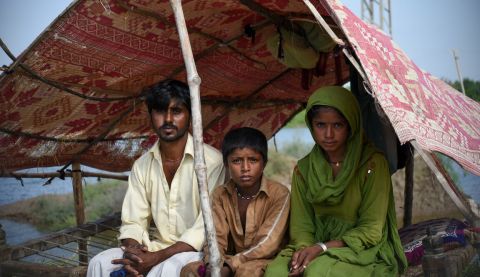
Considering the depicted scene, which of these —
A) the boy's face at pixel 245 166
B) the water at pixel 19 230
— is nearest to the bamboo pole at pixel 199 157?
the boy's face at pixel 245 166

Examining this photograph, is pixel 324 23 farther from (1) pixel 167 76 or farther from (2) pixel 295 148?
(2) pixel 295 148

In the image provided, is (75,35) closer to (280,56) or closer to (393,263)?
(280,56)

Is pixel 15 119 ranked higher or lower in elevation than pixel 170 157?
higher

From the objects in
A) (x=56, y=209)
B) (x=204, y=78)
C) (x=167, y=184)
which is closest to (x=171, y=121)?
(x=167, y=184)

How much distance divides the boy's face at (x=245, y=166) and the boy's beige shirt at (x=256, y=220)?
9 cm

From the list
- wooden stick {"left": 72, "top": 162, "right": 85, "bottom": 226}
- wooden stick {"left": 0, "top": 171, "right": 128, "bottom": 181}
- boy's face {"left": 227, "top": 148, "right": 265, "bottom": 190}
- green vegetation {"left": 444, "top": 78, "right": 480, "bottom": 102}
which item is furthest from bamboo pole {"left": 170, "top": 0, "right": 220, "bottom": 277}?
green vegetation {"left": 444, "top": 78, "right": 480, "bottom": 102}

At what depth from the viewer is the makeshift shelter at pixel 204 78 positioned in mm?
3229

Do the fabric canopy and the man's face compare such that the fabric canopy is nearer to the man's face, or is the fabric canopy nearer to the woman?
the woman

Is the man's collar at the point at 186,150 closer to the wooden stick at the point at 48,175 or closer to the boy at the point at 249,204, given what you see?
the boy at the point at 249,204

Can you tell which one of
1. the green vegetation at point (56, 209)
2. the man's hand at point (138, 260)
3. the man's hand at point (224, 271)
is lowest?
the green vegetation at point (56, 209)

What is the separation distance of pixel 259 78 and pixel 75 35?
233 centimetres

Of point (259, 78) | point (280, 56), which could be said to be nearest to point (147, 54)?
point (280, 56)

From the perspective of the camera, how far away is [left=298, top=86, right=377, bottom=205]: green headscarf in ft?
11.1

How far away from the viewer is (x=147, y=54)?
4488mm
